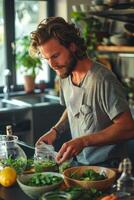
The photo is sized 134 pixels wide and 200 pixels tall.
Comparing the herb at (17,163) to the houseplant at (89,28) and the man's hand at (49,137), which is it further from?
the houseplant at (89,28)

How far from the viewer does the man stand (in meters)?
1.98

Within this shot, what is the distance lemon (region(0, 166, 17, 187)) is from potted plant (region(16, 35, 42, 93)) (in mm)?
2573

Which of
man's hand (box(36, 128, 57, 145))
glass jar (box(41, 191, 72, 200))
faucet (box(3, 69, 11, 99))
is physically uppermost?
glass jar (box(41, 191, 72, 200))

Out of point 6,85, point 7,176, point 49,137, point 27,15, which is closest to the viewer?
point 7,176

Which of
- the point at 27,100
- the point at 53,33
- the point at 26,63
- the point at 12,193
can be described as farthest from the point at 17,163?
the point at 26,63

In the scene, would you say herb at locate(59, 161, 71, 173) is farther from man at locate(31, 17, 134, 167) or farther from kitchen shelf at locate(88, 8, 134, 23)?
kitchen shelf at locate(88, 8, 134, 23)

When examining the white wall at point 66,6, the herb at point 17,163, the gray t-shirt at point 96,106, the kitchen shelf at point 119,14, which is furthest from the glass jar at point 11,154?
the white wall at point 66,6

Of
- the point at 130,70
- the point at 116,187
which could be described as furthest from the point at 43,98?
the point at 116,187

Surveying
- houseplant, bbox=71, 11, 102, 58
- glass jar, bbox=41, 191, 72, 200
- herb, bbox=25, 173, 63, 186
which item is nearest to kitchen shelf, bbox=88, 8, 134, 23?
houseplant, bbox=71, 11, 102, 58

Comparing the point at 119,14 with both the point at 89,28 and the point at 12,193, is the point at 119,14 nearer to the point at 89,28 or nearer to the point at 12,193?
the point at 89,28

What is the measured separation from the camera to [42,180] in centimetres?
164

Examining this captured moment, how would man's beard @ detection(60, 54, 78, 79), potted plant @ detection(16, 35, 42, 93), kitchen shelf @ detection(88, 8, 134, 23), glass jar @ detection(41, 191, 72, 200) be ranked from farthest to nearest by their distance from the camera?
1. potted plant @ detection(16, 35, 42, 93)
2. kitchen shelf @ detection(88, 8, 134, 23)
3. man's beard @ detection(60, 54, 78, 79)
4. glass jar @ detection(41, 191, 72, 200)

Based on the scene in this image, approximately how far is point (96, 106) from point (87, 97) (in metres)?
0.07

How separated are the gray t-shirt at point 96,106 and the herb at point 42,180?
470 mm
